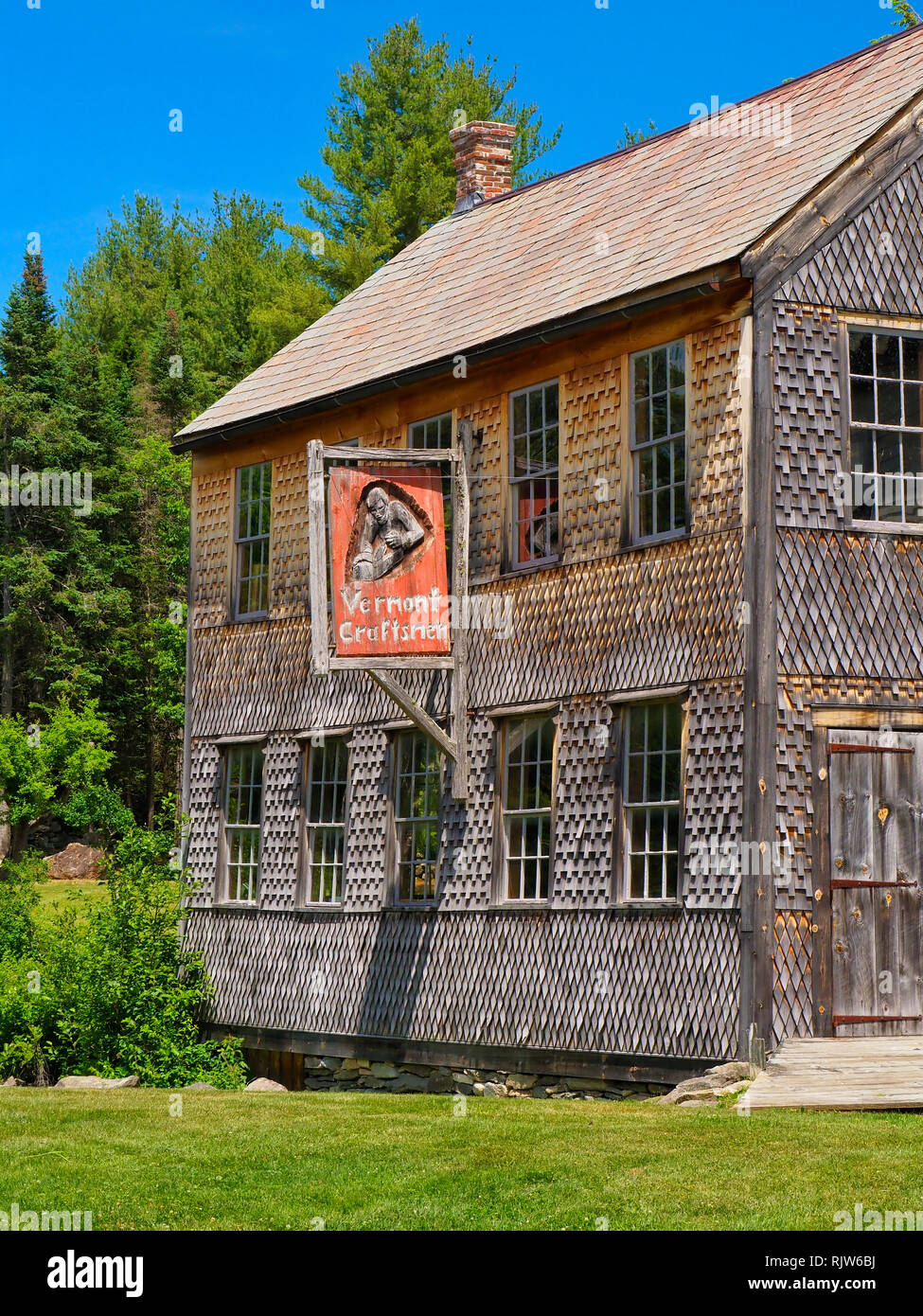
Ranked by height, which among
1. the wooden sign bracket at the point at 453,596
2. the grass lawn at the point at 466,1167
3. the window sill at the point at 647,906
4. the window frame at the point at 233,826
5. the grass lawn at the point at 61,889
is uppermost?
the wooden sign bracket at the point at 453,596

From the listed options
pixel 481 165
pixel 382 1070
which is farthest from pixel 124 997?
pixel 481 165

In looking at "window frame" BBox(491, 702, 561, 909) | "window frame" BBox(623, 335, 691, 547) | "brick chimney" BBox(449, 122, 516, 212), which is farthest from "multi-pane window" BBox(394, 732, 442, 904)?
"brick chimney" BBox(449, 122, 516, 212)

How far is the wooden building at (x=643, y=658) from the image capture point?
1499cm

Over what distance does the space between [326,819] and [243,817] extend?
170 centimetres

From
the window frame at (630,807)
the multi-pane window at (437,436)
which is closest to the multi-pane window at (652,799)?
the window frame at (630,807)

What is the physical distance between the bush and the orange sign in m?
6.20

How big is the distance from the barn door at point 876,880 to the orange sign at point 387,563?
404 centimetres

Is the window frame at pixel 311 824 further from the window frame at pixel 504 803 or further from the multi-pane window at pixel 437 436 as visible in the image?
the window frame at pixel 504 803

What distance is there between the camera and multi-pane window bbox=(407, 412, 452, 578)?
740 inches

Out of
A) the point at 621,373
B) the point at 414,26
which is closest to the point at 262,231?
the point at 414,26

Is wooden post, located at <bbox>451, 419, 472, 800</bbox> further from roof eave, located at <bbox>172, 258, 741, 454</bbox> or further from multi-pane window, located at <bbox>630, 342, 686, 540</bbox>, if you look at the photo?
multi-pane window, located at <bbox>630, 342, 686, 540</bbox>

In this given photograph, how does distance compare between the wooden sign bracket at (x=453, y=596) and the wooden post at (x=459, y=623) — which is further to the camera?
the wooden post at (x=459, y=623)
